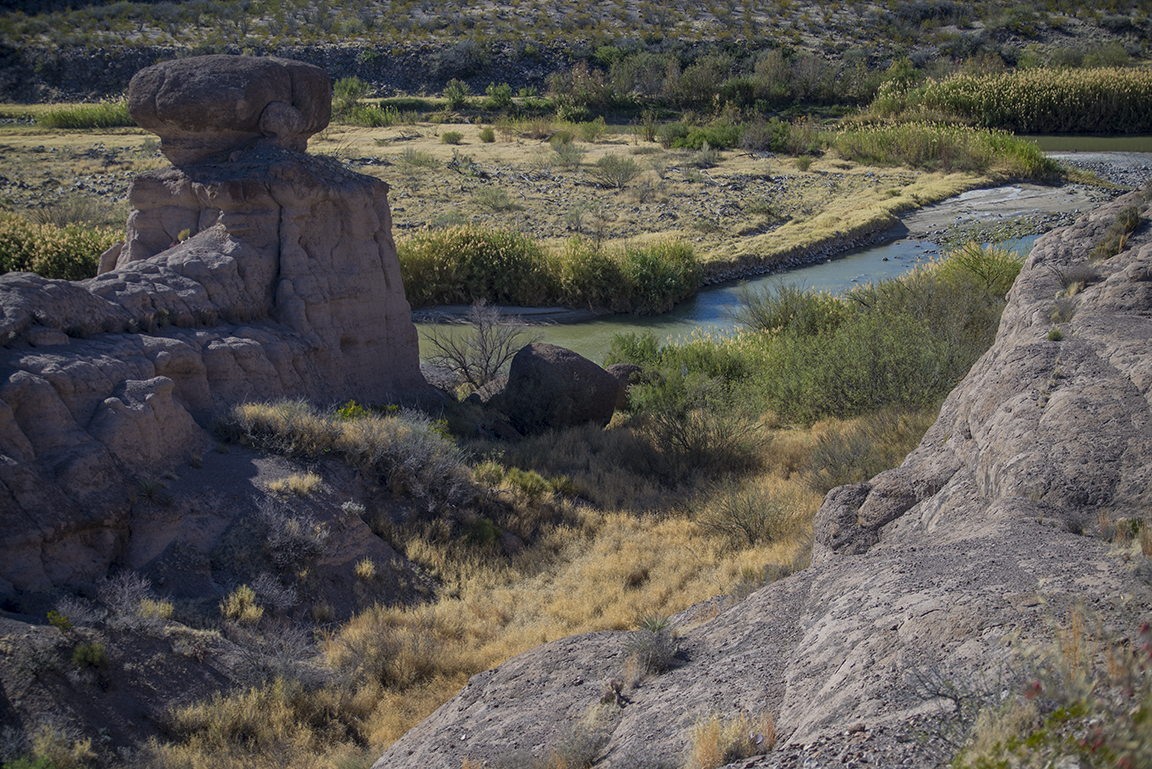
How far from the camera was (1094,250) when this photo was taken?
6.25 metres

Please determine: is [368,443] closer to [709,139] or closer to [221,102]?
[221,102]

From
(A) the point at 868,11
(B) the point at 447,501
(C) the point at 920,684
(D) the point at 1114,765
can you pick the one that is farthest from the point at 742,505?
(A) the point at 868,11

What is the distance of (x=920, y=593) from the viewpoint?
3.31 meters

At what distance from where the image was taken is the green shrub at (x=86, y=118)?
120 feet

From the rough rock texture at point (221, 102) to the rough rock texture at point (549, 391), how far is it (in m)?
4.43

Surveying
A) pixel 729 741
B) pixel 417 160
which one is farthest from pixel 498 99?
pixel 729 741

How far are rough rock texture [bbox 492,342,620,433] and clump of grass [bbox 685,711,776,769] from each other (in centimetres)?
877

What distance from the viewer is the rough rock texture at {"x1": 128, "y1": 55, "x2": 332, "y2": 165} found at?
9.43m

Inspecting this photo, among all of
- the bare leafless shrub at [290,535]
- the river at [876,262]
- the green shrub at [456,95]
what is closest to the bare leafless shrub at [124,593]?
the bare leafless shrub at [290,535]

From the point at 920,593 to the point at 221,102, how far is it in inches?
374

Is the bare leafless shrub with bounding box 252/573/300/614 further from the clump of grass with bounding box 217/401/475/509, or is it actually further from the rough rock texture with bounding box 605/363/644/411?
the rough rock texture with bounding box 605/363/644/411

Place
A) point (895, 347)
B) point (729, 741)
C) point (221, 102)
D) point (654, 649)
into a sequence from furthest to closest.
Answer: point (895, 347)
point (221, 102)
point (654, 649)
point (729, 741)

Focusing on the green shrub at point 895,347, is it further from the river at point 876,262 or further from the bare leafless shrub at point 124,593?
the bare leafless shrub at point 124,593

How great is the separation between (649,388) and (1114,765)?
36.2 feet
